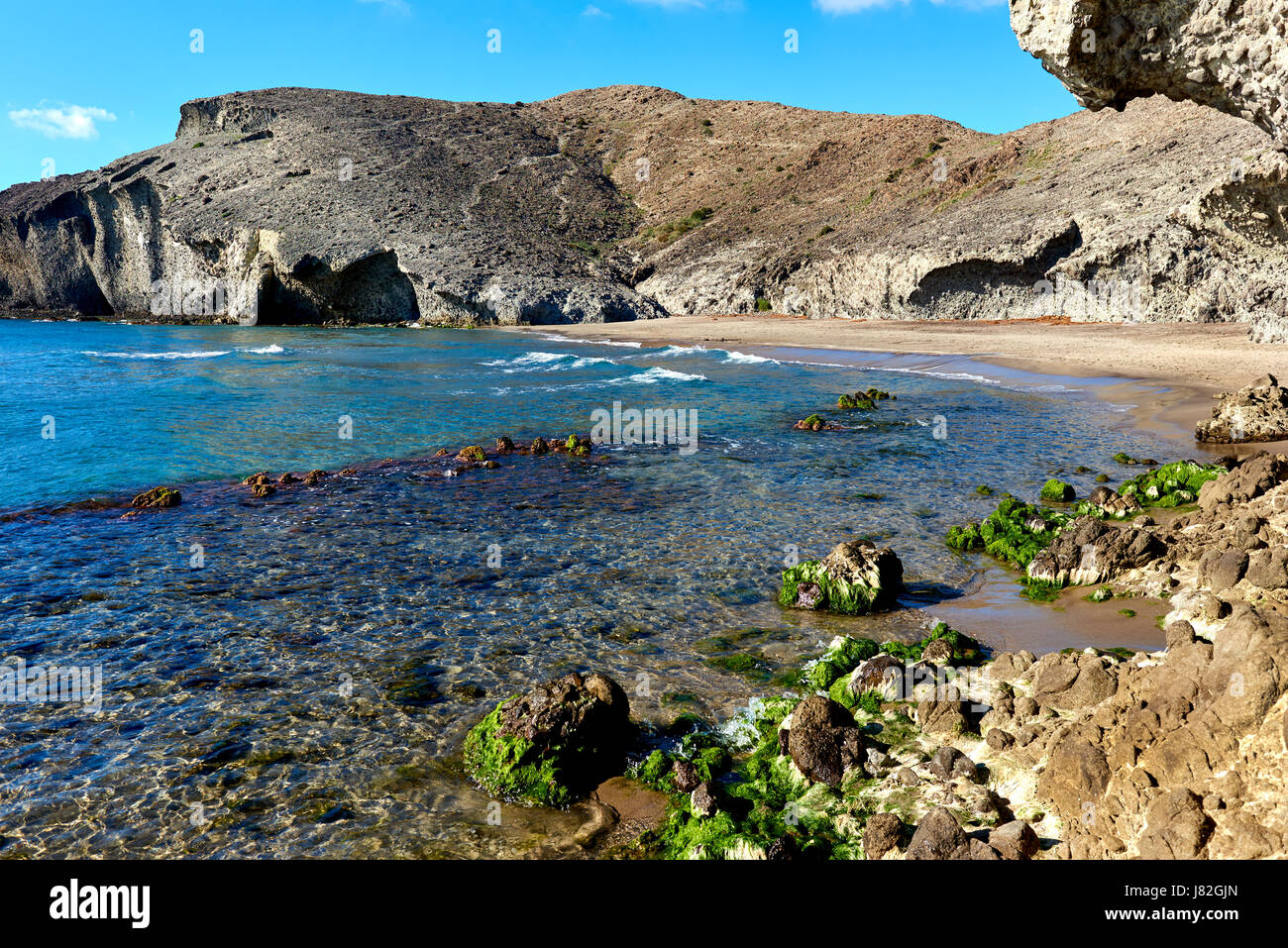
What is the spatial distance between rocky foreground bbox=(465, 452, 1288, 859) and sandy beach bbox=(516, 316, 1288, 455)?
13432 millimetres

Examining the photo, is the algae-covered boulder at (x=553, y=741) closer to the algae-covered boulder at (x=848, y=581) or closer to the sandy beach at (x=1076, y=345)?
the algae-covered boulder at (x=848, y=581)

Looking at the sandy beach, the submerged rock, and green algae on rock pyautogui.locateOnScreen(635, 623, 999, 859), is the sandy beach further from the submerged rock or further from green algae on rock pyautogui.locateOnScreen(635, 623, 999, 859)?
the submerged rock

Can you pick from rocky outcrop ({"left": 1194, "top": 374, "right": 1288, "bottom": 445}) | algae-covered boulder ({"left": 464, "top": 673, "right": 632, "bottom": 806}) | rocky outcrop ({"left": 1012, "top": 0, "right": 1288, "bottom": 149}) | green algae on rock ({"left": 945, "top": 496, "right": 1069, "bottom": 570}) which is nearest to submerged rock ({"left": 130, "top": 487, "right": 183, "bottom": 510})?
algae-covered boulder ({"left": 464, "top": 673, "right": 632, "bottom": 806})

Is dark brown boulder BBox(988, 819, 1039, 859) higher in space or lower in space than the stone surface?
higher

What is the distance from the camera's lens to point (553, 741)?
608 centimetres

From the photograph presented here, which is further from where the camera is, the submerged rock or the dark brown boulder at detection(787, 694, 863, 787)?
the submerged rock

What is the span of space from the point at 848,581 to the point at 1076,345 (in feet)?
109

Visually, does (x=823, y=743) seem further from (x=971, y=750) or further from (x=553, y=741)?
(x=553, y=741)

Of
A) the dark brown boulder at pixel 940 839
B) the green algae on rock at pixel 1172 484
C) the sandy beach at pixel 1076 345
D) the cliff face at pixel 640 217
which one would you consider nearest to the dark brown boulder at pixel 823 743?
the dark brown boulder at pixel 940 839

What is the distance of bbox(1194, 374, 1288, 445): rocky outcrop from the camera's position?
1639 centimetres

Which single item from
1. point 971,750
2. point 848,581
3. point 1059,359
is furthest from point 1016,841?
point 1059,359
